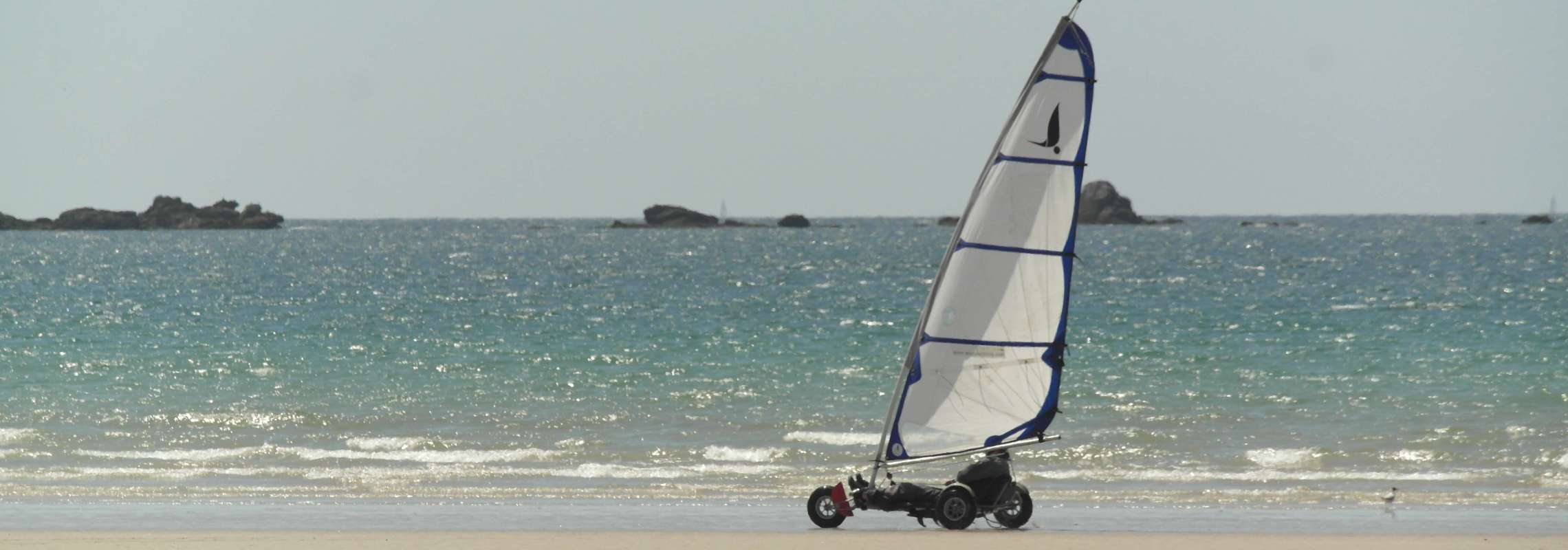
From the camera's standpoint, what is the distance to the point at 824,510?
586 inches

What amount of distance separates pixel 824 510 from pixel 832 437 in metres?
8.02

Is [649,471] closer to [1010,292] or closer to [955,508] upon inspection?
[955,508]

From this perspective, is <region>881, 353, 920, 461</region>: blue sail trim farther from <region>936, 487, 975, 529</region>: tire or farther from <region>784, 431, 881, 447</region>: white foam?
<region>784, 431, 881, 447</region>: white foam

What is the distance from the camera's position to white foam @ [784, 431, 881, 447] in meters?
22.5

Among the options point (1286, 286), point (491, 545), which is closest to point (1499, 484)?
point (491, 545)

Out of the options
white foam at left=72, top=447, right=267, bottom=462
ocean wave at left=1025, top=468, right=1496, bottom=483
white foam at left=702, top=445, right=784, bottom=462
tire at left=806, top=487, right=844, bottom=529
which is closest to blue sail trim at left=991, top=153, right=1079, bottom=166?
tire at left=806, top=487, right=844, bottom=529

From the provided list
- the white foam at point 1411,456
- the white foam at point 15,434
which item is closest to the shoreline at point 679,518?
the white foam at point 1411,456

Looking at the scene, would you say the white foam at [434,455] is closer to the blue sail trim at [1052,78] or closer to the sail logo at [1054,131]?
the sail logo at [1054,131]

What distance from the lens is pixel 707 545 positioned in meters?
13.6

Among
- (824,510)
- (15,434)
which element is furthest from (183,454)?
(824,510)

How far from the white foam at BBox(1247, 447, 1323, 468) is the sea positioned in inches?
2.8

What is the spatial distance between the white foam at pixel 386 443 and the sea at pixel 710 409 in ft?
0.23

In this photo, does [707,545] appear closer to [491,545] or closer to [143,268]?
[491,545]

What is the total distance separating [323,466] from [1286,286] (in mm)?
51781
